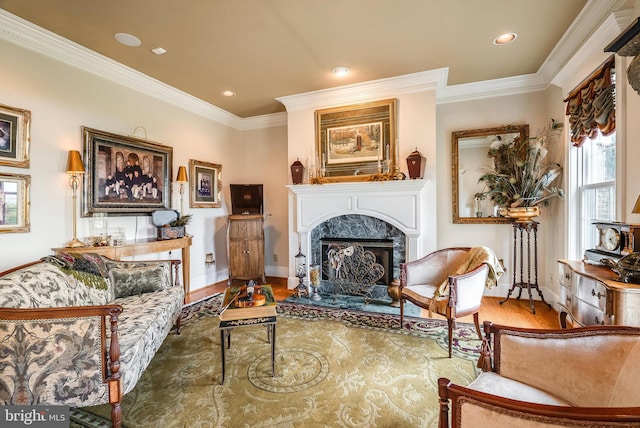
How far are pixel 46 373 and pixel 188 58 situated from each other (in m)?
3.10

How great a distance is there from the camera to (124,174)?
11.5ft

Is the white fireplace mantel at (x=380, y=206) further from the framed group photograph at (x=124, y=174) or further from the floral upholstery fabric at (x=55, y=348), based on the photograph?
the floral upholstery fabric at (x=55, y=348)

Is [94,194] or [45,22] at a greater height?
[45,22]

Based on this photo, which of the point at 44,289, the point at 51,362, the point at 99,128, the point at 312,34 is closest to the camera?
the point at 51,362

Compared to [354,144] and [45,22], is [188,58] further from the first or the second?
[354,144]

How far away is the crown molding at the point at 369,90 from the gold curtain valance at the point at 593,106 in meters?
1.36

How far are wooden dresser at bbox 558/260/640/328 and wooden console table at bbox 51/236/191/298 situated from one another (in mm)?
4050

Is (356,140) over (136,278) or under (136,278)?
over

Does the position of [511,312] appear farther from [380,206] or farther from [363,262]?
[380,206]

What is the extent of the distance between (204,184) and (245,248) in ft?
4.15

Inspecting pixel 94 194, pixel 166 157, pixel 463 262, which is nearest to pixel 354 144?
pixel 463 262

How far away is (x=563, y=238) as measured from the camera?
331cm

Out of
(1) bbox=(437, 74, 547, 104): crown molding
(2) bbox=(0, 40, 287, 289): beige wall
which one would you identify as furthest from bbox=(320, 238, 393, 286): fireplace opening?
(1) bbox=(437, 74, 547, 104): crown molding

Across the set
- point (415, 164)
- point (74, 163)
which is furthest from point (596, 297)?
point (74, 163)
